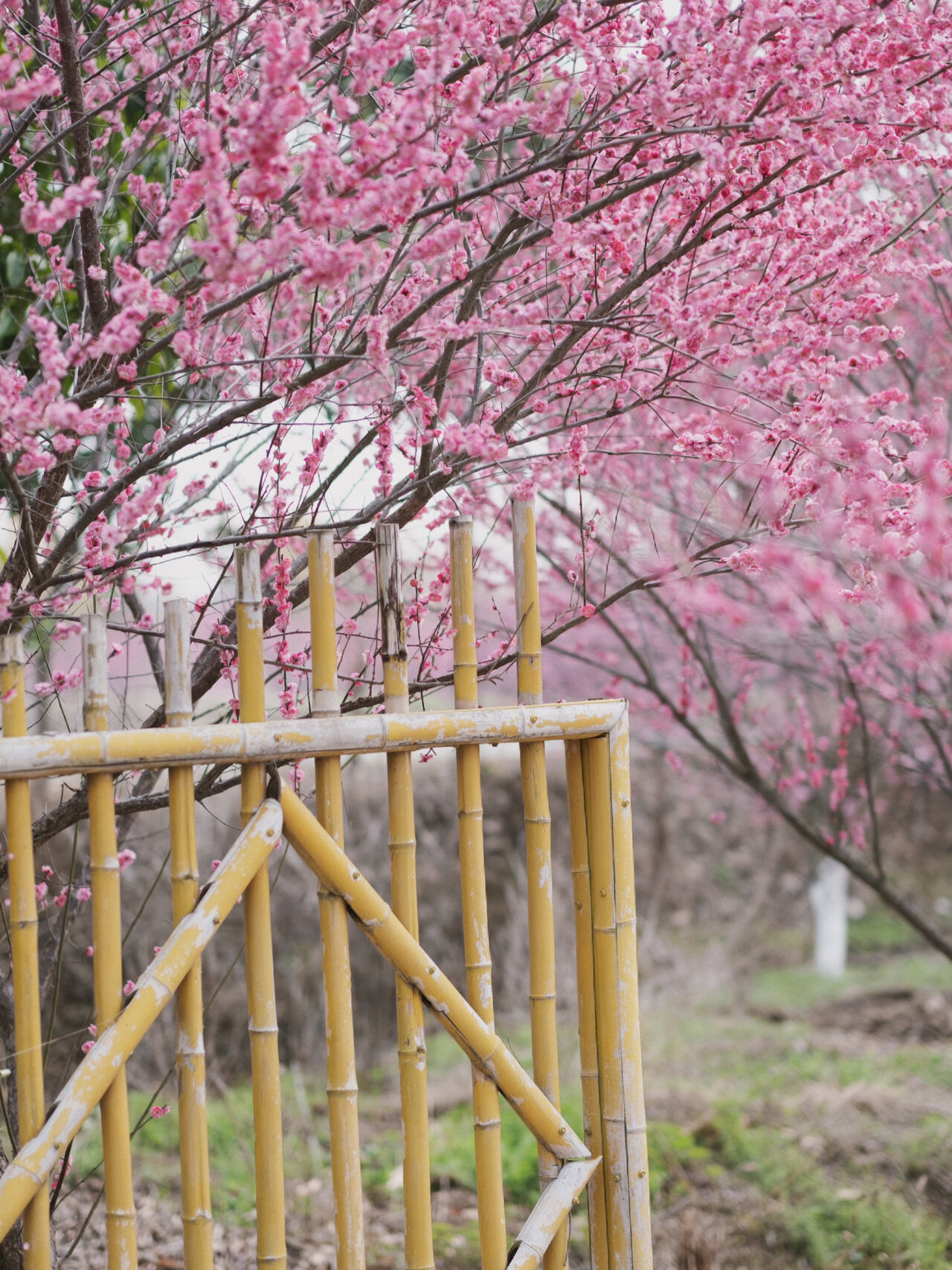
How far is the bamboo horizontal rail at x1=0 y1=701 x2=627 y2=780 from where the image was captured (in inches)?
58.1

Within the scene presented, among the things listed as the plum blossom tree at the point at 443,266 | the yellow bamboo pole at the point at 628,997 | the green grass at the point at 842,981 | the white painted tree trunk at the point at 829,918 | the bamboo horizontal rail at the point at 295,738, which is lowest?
the green grass at the point at 842,981

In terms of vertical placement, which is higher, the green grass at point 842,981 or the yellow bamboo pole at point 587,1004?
the yellow bamboo pole at point 587,1004

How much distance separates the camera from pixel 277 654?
6.69ft

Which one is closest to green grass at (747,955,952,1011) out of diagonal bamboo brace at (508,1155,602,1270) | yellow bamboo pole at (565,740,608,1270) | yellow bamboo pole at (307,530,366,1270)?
yellow bamboo pole at (565,740,608,1270)

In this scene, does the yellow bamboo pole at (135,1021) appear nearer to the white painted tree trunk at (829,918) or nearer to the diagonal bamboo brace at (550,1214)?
the diagonal bamboo brace at (550,1214)

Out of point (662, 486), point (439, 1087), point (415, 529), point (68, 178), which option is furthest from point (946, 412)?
point (439, 1087)

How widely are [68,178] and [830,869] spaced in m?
7.14

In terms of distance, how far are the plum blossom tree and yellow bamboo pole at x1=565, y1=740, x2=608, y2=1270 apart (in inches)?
12.7

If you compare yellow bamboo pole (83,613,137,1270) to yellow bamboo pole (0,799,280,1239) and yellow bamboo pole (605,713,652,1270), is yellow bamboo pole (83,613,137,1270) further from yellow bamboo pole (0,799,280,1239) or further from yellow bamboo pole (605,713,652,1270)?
yellow bamboo pole (605,713,652,1270)

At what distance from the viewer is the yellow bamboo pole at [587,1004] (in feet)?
6.25

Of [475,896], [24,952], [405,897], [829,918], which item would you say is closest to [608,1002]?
[475,896]

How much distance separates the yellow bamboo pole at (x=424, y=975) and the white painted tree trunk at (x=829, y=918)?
6354mm

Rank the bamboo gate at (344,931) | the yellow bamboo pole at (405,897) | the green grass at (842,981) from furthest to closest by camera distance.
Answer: the green grass at (842,981) → the yellow bamboo pole at (405,897) → the bamboo gate at (344,931)

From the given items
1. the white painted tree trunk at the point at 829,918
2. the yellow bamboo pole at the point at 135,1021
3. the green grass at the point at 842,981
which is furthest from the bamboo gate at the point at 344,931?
the white painted tree trunk at the point at 829,918
